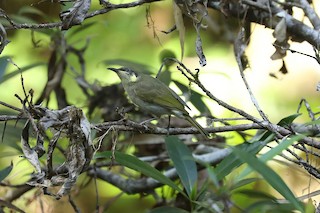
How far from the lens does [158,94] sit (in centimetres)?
215

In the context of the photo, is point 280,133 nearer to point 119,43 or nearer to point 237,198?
point 237,198

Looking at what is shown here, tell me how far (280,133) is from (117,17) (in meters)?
2.49

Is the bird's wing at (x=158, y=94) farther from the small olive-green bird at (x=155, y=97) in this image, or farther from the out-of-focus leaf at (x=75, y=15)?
the out-of-focus leaf at (x=75, y=15)

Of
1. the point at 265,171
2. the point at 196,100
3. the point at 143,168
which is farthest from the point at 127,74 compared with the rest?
the point at 265,171

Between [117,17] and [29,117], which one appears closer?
[29,117]

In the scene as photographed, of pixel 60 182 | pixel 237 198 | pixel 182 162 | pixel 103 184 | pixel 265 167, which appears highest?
pixel 265 167

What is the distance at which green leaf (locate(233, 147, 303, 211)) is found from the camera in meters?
1.15

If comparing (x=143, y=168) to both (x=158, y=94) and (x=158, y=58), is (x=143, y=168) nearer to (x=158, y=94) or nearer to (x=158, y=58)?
(x=158, y=94)

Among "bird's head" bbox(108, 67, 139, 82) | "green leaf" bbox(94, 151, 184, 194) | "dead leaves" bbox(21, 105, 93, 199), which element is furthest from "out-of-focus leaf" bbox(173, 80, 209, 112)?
"dead leaves" bbox(21, 105, 93, 199)

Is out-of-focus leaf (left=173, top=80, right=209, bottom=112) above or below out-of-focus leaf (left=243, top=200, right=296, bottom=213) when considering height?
below

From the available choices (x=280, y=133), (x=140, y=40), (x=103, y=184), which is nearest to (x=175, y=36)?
(x=140, y=40)

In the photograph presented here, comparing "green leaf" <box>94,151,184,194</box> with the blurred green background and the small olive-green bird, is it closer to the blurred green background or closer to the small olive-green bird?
the small olive-green bird

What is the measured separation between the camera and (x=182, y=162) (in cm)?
176

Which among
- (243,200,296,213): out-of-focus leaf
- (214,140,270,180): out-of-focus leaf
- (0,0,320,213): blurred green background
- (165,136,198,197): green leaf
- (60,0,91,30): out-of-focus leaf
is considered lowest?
(0,0,320,213): blurred green background
